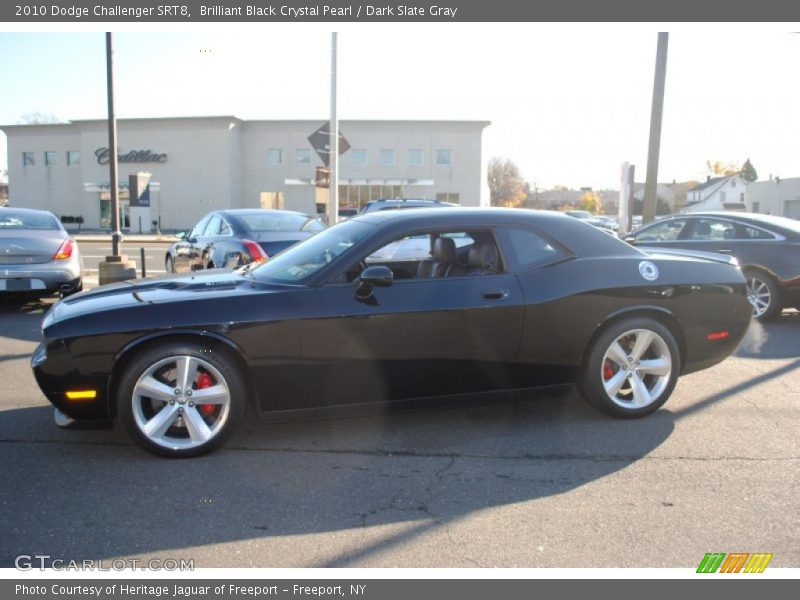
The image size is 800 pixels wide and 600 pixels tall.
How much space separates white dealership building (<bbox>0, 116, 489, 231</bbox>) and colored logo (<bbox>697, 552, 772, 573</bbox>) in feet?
141

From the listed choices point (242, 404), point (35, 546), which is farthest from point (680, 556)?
point (35, 546)

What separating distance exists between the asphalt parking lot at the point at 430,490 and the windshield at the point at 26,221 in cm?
506

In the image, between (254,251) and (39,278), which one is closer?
(254,251)

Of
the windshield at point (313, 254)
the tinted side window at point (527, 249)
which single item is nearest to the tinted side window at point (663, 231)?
the tinted side window at point (527, 249)

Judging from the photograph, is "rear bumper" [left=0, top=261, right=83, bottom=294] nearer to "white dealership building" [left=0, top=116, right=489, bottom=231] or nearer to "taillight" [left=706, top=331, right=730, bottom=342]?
"taillight" [left=706, top=331, right=730, bottom=342]

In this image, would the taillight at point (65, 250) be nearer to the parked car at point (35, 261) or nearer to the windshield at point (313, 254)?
the parked car at point (35, 261)

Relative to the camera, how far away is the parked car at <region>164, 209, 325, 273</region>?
8.54 metres

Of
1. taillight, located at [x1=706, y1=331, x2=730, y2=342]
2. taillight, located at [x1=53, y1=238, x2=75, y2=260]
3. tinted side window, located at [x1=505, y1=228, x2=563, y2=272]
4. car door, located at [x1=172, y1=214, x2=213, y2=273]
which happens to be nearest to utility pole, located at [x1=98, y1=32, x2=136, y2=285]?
car door, located at [x1=172, y1=214, x2=213, y2=273]

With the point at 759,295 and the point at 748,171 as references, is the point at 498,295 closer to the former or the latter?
the point at 759,295

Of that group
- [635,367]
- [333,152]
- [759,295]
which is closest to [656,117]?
[759,295]

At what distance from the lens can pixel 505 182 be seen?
261 feet

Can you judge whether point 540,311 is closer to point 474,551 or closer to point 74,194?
point 474,551

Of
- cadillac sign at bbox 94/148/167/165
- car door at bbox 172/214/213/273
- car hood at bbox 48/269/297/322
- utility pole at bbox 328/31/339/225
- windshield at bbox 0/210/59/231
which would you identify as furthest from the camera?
cadillac sign at bbox 94/148/167/165

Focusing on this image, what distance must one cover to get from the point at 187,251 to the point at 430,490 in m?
7.92
